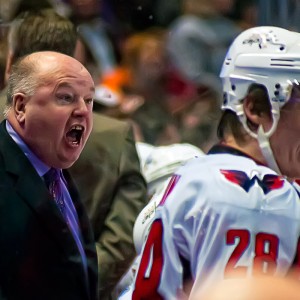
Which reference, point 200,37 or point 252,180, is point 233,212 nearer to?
point 252,180

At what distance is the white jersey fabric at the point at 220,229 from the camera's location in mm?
4113

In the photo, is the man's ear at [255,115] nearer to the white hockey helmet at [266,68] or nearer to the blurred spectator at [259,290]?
the white hockey helmet at [266,68]

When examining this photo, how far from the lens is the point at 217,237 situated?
411 cm

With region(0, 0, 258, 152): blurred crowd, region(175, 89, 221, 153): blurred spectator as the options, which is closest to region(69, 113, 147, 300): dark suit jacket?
region(175, 89, 221, 153): blurred spectator

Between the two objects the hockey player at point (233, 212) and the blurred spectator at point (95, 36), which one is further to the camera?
the blurred spectator at point (95, 36)

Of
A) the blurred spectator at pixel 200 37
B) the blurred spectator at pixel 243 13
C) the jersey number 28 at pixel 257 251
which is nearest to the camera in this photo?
the jersey number 28 at pixel 257 251

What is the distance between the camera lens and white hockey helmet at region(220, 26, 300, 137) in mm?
4473

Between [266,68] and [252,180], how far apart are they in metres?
0.49

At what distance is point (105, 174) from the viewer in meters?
5.52

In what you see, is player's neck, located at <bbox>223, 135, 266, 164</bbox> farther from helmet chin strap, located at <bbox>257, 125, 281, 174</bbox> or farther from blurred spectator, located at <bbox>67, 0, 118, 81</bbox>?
blurred spectator, located at <bbox>67, 0, 118, 81</bbox>

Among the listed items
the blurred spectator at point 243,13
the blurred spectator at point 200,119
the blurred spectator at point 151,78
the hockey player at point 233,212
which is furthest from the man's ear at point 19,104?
the blurred spectator at point 151,78

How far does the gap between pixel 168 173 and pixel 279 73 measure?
1453 millimetres

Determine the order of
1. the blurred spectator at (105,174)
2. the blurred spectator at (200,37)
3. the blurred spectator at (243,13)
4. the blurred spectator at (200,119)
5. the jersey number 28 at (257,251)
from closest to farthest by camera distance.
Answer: the jersey number 28 at (257,251)
the blurred spectator at (105,174)
the blurred spectator at (200,119)
the blurred spectator at (243,13)
the blurred spectator at (200,37)

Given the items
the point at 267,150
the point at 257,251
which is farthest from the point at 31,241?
the point at 267,150
